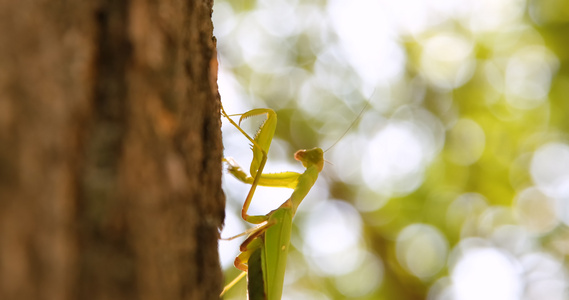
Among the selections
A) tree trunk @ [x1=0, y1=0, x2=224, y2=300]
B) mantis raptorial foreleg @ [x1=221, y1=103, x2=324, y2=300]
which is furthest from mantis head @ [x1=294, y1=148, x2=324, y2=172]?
tree trunk @ [x1=0, y1=0, x2=224, y2=300]

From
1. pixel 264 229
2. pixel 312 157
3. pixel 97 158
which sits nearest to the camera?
pixel 97 158

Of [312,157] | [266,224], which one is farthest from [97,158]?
[312,157]

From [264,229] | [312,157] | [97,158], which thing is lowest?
[264,229]

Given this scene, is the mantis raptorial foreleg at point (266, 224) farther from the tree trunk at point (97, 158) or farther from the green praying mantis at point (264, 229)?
the tree trunk at point (97, 158)

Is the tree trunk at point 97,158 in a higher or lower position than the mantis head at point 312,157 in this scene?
higher

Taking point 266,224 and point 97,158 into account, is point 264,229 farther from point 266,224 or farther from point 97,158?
point 97,158

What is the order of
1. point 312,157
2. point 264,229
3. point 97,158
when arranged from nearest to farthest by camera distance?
point 97,158 < point 264,229 < point 312,157

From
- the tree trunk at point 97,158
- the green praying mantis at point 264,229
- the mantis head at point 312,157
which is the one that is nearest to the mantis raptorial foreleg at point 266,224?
the green praying mantis at point 264,229
